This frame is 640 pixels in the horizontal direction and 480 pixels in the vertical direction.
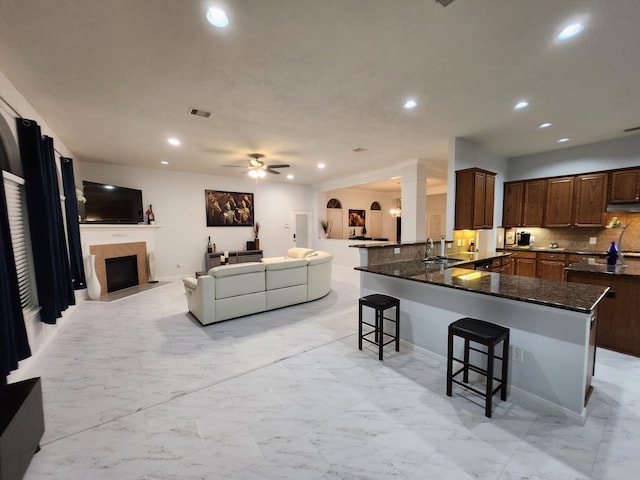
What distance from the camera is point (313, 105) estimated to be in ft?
10.5

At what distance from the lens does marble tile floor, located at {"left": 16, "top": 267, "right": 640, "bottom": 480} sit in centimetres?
155

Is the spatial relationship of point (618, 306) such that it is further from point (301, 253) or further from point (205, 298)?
point (205, 298)

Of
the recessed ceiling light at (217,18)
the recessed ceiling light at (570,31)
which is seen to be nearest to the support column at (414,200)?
the recessed ceiling light at (570,31)

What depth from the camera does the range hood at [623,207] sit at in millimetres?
4402

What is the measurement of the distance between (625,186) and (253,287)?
6.38 metres

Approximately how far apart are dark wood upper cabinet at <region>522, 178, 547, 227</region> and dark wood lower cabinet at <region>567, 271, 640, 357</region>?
2857 mm

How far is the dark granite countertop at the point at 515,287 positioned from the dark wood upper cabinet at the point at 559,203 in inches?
140

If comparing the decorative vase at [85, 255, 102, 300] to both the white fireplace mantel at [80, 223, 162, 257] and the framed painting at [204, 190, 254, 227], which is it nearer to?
the white fireplace mantel at [80, 223, 162, 257]

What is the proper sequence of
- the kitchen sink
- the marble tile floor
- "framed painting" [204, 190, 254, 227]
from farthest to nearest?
"framed painting" [204, 190, 254, 227]
the kitchen sink
the marble tile floor

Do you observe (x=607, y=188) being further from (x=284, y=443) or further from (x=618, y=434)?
(x=284, y=443)

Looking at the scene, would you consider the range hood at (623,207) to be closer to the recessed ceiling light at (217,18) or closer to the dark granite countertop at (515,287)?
the dark granite countertop at (515,287)

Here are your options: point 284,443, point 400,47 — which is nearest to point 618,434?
point 284,443

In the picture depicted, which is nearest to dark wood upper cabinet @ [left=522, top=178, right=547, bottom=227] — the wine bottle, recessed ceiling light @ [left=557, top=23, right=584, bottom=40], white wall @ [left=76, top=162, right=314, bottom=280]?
the wine bottle

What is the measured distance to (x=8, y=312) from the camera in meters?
2.09
